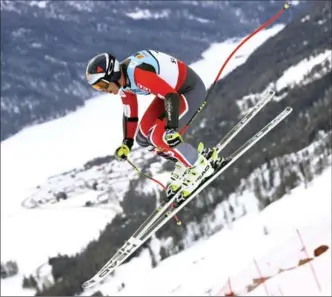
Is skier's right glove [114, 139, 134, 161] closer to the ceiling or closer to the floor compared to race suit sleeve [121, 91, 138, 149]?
closer to the floor

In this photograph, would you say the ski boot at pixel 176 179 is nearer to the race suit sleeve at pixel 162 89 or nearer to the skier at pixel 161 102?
the skier at pixel 161 102

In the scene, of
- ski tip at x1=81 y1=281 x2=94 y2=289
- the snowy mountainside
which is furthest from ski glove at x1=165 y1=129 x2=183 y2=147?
the snowy mountainside

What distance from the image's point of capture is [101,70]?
6.88 metres

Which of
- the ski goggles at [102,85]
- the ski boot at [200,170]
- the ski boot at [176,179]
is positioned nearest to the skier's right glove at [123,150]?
the ski boot at [176,179]

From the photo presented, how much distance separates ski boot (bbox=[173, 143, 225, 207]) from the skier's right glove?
963mm

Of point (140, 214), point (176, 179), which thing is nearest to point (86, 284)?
point (176, 179)

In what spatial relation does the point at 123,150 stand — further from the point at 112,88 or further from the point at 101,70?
the point at 101,70

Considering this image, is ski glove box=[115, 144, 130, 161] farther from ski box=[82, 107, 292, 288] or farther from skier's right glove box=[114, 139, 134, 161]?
ski box=[82, 107, 292, 288]

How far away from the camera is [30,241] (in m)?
132

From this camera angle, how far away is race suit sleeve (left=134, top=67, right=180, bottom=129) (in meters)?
7.09

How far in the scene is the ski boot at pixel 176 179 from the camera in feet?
28.3

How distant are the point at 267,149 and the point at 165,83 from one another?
10158cm

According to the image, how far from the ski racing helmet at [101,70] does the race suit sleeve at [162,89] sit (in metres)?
0.30

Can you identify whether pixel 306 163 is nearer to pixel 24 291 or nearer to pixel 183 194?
pixel 24 291
